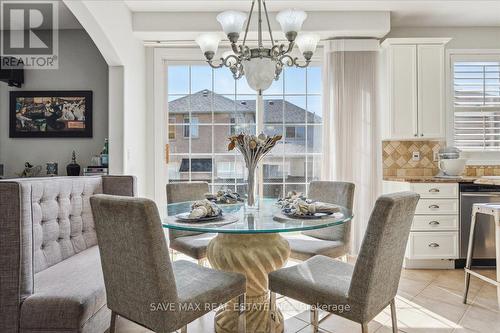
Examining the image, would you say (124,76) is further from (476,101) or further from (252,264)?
(476,101)

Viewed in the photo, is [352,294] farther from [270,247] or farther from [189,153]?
[189,153]

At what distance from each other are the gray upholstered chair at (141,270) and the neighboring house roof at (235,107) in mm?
2581

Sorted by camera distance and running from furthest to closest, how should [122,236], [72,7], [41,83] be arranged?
[41,83] < [72,7] < [122,236]

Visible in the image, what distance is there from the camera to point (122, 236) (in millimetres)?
1336

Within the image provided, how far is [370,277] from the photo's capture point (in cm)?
137

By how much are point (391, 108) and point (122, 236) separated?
3111 mm

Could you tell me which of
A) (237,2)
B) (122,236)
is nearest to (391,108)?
(237,2)

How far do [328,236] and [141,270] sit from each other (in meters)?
1.57

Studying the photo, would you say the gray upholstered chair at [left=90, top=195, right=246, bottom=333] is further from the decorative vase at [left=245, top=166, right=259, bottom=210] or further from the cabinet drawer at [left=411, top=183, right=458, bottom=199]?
the cabinet drawer at [left=411, top=183, right=458, bottom=199]

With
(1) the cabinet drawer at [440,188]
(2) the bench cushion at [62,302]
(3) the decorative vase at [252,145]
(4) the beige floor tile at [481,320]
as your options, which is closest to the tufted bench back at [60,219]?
(2) the bench cushion at [62,302]

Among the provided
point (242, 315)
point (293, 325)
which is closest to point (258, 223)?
point (242, 315)

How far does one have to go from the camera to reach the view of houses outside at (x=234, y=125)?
150 inches

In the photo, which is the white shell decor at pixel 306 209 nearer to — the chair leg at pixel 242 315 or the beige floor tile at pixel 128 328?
the chair leg at pixel 242 315

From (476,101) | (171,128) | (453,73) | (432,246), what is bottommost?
(432,246)
